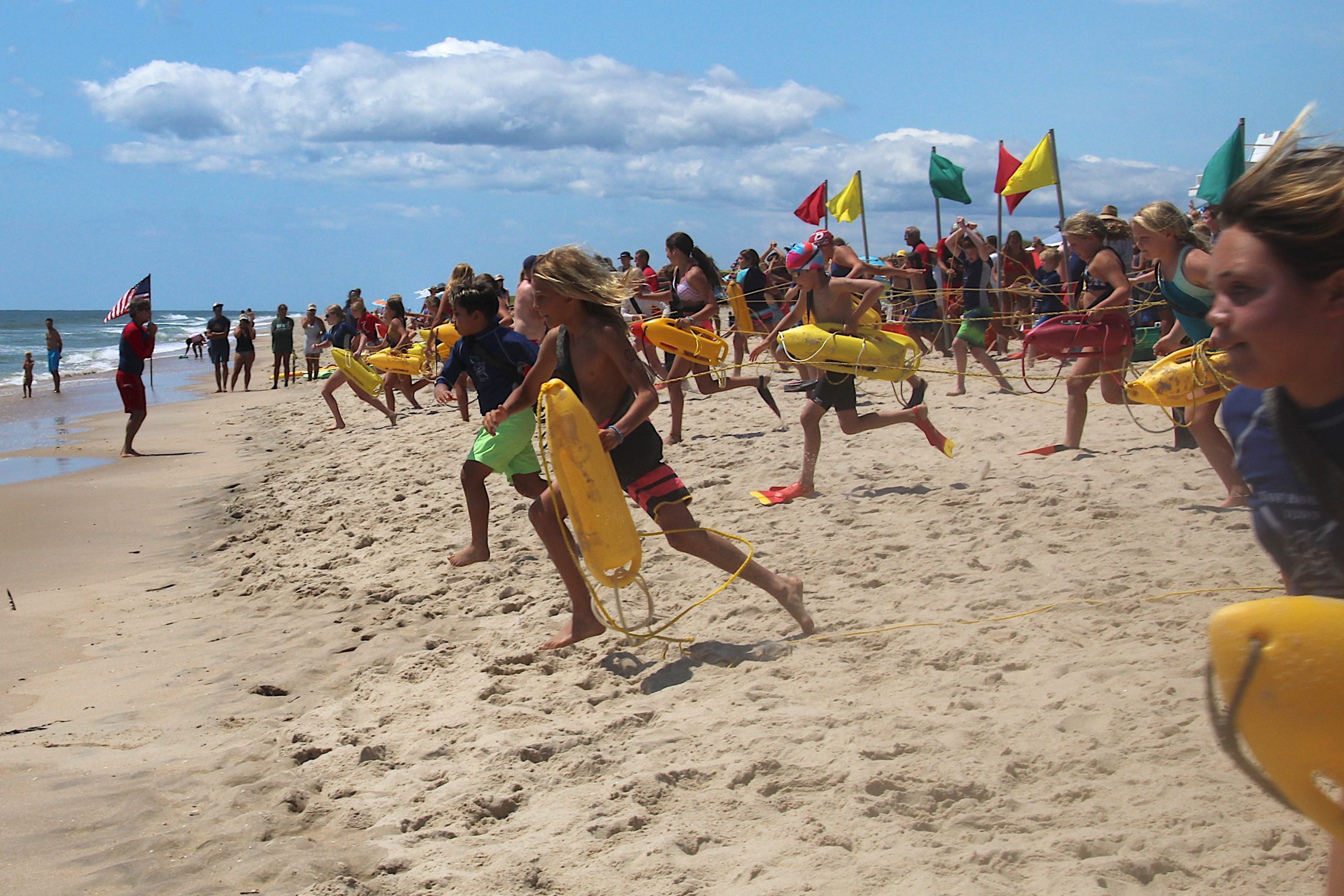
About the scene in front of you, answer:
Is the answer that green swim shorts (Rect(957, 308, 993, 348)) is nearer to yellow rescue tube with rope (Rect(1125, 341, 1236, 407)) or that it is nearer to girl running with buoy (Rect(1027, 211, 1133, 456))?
girl running with buoy (Rect(1027, 211, 1133, 456))

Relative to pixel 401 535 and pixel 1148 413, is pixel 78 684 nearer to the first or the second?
pixel 401 535

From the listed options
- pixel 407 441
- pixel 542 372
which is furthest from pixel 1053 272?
pixel 542 372

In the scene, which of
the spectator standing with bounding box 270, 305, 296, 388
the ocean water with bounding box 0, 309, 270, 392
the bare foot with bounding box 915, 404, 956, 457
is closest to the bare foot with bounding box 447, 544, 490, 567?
the bare foot with bounding box 915, 404, 956, 457

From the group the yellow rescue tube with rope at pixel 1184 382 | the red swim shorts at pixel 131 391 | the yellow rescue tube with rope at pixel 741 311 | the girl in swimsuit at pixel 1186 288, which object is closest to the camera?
the yellow rescue tube with rope at pixel 1184 382

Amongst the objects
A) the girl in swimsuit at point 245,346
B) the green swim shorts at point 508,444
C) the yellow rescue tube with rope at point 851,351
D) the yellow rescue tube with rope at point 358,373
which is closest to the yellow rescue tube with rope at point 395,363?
the yellow rescue tube with rope at point 358,373

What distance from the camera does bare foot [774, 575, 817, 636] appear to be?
4285 mm

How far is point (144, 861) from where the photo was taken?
312 cm

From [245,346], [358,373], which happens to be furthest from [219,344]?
[358,373]

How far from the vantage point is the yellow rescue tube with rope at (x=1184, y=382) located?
5.25 meters

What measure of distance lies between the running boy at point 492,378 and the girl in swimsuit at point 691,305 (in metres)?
3.18

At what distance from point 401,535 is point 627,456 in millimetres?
3366

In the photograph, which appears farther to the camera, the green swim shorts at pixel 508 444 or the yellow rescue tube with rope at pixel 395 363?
the yellow rescue tube with rope at pixel 395 363

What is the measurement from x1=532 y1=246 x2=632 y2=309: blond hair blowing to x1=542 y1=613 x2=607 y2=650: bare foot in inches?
54.4

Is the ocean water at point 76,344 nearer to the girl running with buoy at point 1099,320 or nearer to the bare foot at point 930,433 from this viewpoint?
the bare foot at point 930,433
